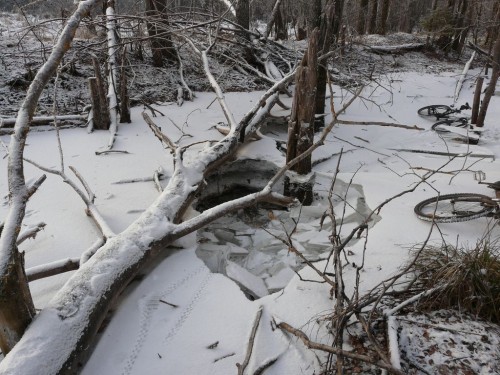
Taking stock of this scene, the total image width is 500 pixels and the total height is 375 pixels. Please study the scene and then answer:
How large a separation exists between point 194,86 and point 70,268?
6.48 meters

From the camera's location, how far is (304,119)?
4449 mm

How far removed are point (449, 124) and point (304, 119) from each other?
4.18m

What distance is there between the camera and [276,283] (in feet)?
10.6

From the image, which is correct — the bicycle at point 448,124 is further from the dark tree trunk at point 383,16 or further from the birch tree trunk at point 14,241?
the dark tree trunk at point 383,16

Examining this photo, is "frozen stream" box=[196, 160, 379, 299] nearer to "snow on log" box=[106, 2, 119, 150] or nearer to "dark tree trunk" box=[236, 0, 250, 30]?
"snow on log" box=[106, 2, 119, 150]

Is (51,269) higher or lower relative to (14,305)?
lower

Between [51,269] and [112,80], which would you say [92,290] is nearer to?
Answer: [51,269]

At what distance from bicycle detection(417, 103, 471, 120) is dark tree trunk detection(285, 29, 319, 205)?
422 cm

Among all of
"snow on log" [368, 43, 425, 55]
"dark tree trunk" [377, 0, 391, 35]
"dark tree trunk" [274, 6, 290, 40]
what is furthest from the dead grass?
"dark tree trunk" [377, 0, 391, 35]

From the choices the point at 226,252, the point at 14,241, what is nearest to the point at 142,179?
the point at 226,252

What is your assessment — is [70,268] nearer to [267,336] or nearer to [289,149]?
[267,336]

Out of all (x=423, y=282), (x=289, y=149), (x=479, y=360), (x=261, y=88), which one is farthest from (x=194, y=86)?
(x=479, y=360)

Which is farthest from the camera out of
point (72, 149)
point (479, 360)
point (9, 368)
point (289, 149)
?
point (72, 149)

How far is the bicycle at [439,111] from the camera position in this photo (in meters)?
7.45
